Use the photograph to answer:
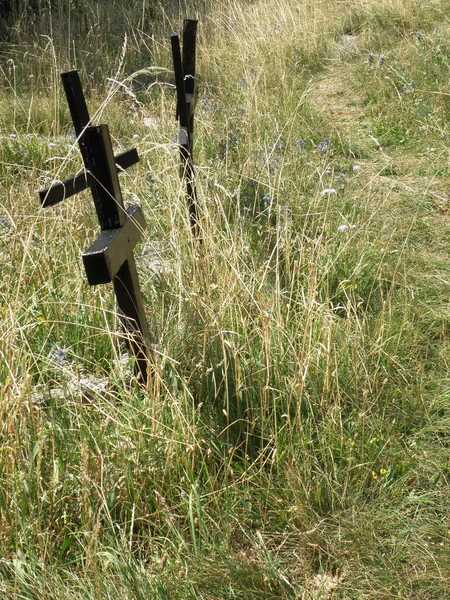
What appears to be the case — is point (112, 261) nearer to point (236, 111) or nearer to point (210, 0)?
point (236, 111)

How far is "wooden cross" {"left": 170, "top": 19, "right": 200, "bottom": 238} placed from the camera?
3150 mm

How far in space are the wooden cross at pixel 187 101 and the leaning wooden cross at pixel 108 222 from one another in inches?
23.3

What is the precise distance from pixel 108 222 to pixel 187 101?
4.86 feet

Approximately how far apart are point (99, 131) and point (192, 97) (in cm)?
162

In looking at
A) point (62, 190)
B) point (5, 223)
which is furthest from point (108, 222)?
point (5, 223)

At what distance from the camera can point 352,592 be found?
198 centimetres

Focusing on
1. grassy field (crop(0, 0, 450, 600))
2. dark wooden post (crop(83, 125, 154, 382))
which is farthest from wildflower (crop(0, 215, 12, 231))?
dark wooden post (crop(83, 125, 154, 382))

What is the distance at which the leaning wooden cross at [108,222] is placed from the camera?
2.05 metres

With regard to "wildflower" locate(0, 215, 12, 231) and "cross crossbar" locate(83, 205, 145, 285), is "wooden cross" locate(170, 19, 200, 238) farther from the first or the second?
"wildflower" locate(0, 215, 12, 231)

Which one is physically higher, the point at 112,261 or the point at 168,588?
the point at 112,261

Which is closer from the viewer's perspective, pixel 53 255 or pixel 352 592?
pixel 352 592

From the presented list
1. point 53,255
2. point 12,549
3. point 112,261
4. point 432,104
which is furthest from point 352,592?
point 432,104

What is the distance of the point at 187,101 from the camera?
11.4 ft

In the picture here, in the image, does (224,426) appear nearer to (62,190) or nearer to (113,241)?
(113,241)
